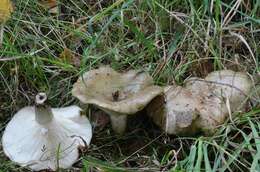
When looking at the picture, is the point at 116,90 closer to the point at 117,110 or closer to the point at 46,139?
the point at 117,110

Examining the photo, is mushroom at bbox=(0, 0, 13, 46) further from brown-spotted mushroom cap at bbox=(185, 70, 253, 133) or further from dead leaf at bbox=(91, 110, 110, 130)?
brown-spotted mushroom cap at bbox=(185, 70, 253, 133)

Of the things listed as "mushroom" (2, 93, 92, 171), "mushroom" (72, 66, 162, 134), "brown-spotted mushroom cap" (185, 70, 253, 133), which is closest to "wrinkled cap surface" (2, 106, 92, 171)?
"mushroom" (2, 93, 92, 171)

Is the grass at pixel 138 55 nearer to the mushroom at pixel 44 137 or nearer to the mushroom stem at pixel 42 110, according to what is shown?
the mushroom at pixel 44 137

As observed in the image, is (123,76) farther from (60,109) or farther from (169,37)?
(169,37)

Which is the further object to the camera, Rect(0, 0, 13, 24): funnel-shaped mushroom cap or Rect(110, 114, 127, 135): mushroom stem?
Rect(0, 0, 13, 24): funnel-shaped mushroom cap

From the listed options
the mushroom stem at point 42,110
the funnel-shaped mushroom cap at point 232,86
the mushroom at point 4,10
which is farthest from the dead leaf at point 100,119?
the mushroom at point 4,10

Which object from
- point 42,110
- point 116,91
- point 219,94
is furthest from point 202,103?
point 42,110
